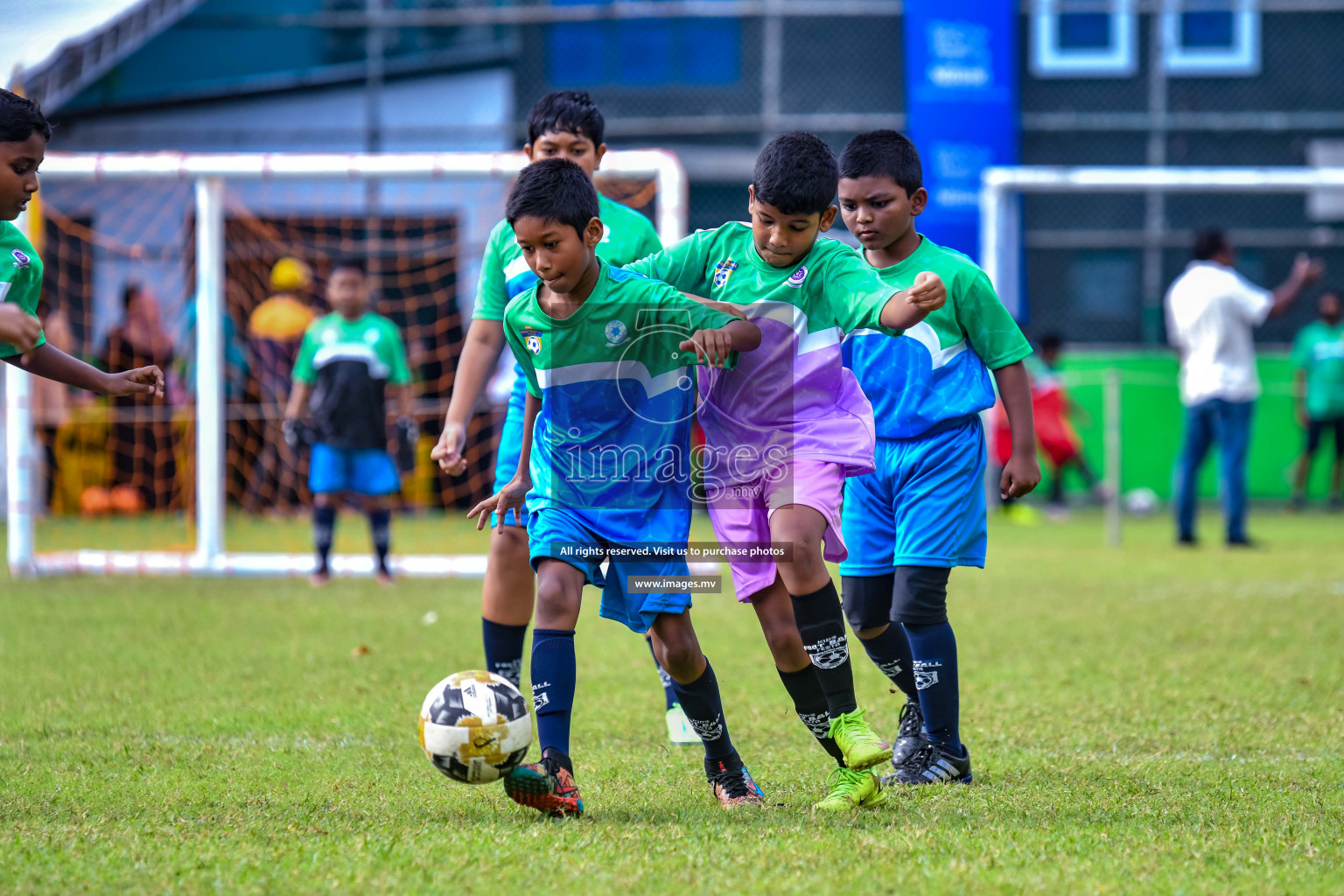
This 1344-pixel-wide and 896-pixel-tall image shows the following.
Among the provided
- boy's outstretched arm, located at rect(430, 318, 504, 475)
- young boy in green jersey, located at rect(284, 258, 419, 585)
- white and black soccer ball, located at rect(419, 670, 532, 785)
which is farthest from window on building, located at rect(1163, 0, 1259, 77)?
white and black soccer ball, located at rect(419, 670, 532, 785)

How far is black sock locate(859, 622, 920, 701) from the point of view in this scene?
3.87m

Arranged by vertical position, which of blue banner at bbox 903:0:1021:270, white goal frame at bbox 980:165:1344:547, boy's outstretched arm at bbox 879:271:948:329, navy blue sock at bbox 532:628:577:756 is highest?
blue banner at bbox 903:0:1021:270

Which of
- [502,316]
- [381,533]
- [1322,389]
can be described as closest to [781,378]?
[502,316]

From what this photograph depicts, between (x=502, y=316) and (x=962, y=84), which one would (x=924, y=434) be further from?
(x=962, y=84)

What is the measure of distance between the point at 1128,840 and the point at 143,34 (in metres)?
14.9

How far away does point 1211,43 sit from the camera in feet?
48.6

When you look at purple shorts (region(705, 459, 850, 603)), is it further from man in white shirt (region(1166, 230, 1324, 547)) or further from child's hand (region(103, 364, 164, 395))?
man in white shirt (region(1166, 230, 1324, 547))

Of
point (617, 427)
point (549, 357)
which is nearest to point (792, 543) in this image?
point (617, 427)

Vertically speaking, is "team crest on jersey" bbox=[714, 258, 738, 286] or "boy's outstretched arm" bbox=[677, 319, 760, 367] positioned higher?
"team crest on jersey" bbox=[714, 258, 738, 286]

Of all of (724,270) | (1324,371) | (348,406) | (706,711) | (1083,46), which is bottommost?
(706,711)

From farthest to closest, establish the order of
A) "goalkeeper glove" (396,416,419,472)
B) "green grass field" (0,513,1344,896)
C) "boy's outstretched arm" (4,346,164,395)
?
1. "goalkeeper glove" (396,416,419,472)
2. "boy's outstretched arm" (4,346,164,395)
3. "green grass field" (0,513,1344,896)

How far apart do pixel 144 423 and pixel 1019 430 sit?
11168 millimetres

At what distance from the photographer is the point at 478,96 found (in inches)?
595

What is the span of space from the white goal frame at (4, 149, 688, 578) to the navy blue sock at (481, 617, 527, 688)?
14.8 ft
